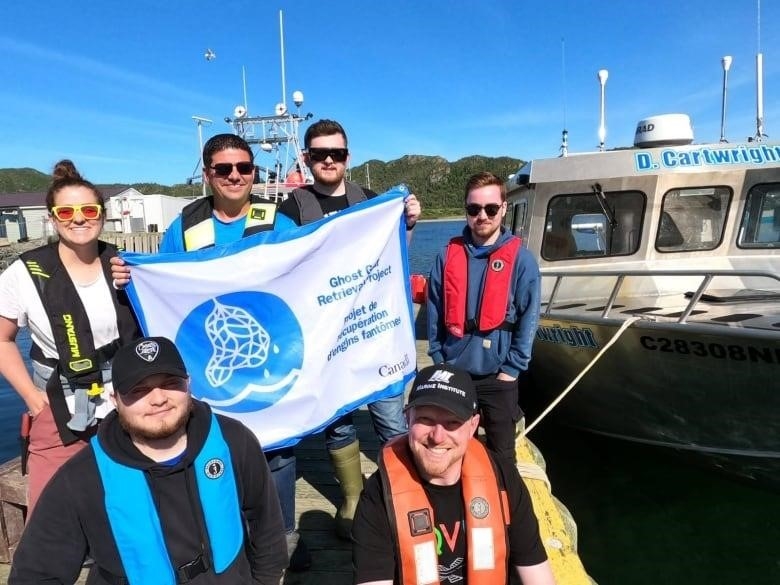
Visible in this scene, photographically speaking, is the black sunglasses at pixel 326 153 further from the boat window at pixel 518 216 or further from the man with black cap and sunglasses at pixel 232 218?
the boat window at pixel 518 216

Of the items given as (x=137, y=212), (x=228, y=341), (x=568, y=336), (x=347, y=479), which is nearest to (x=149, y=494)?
(x=228, y=341)

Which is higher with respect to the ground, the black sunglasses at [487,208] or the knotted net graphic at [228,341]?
the black sunglasses at [487,208]

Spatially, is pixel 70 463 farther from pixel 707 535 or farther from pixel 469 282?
pixel 707 535

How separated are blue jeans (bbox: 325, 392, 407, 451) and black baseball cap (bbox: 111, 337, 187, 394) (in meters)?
1.59

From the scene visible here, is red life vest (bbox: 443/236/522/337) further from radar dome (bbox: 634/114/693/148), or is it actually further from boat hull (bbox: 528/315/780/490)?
radar dome (bbox: 634/114/693/148)

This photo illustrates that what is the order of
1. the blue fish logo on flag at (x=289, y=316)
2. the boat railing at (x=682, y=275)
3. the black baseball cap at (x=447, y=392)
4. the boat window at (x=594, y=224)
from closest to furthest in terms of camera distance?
the black baseball cap at (x=447, y=392) → the blue fish logo on flag at (x=289, y=316) → the boat railing at (x=682, y=275) → the boat window at (x=594, y=224)

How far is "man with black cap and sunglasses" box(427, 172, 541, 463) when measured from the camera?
10.9 ft

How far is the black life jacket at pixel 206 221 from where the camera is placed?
9.64 feet

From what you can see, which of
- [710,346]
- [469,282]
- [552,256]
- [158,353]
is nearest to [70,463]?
[158,353]

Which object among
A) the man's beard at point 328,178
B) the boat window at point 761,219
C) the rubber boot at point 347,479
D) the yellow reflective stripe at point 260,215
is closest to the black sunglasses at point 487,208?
the man's beard at point 328,178

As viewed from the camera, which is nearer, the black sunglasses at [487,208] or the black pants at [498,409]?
the black sunglasses at [487,208]

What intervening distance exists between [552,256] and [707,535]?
3.28 metres

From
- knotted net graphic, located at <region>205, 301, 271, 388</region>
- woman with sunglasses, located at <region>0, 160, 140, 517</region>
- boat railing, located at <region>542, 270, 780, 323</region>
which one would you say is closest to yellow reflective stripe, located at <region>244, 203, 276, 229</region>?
knotted net graphic, located at <region>205, 301, 271, 388</region>

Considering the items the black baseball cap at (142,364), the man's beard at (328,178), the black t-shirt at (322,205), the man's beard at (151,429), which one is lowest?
the man's beard at (151,429)
